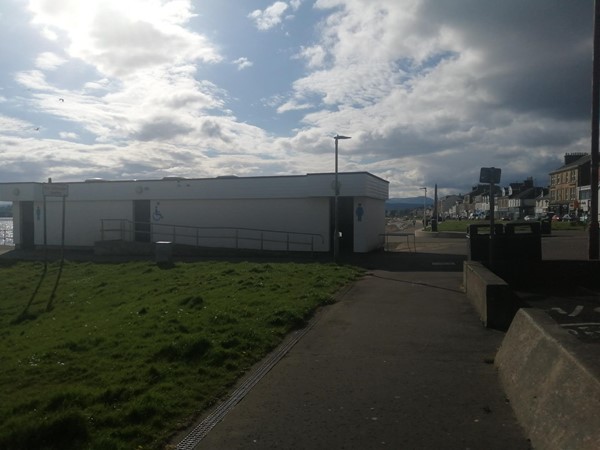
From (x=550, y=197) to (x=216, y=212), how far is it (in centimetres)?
9121

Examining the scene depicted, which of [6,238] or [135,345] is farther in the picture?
[6,238]

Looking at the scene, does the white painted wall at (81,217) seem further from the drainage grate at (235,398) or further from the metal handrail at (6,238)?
the drainage grate at (235,398)

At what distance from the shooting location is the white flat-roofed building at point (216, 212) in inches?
1085

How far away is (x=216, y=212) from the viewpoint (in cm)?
3003

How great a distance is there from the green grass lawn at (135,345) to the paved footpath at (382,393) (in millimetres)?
583

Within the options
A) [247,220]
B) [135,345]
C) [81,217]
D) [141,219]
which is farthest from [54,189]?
[81,217]

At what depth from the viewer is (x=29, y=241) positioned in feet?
117

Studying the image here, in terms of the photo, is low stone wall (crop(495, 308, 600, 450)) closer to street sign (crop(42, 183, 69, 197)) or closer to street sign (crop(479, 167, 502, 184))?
street sign (crop(479, 167, 502, 184))

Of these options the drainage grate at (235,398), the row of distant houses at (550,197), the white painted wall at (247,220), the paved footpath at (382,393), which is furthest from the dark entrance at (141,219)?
the row of distant houses at (550,197)

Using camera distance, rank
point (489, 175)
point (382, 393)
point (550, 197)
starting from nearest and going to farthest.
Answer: point (382, 393) < point (489, 175) < point (550, 197)

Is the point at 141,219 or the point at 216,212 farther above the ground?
the point at 216,212

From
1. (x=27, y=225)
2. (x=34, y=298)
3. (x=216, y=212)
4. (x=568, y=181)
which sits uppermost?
(x=568, y=181)

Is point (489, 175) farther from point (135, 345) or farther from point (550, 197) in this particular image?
point (550, 197)

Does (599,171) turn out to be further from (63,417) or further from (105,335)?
(63,417)
